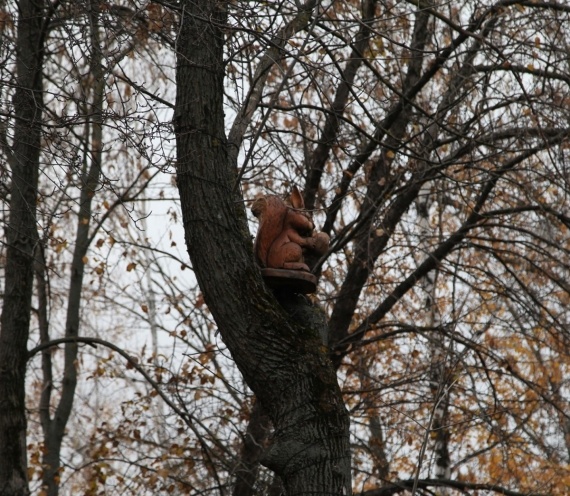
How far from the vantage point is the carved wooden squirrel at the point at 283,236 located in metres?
4.43

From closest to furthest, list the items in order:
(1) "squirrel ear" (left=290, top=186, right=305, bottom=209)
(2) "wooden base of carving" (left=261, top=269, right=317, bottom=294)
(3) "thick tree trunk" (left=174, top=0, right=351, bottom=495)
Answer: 1. (3) "thick tree trunk" (left=174, top=0, right=351, bottom=495)
2. (2) "wooden base of carving" (left=261, top=269, right=317, bottom=294)
3. (1) "squirrel ear" (left=290, top=186, right=305, bottom=209)

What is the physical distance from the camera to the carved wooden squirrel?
443 cm

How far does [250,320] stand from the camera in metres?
4.04

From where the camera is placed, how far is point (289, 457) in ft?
12.7

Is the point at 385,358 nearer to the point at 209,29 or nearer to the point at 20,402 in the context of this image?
the point at 20,402

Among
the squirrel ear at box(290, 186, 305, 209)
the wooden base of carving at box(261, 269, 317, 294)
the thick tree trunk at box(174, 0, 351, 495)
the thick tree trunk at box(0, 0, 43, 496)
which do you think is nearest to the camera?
the thick tree trunk at box(174, 0, 351, 495)

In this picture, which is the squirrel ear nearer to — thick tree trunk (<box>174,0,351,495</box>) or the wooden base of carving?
thick tree trunk (<box>174,0,351,495</box>)

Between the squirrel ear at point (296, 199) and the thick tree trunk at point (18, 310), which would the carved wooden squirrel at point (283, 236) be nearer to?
the squirrel ear at point (296, 199)

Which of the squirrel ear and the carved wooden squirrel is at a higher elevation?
the squirrel ear

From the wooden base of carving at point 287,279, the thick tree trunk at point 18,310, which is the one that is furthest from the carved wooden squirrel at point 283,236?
the thick tree trunk at point 18,310

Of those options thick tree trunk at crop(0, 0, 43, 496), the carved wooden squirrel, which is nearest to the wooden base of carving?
the carved wooden squirrel

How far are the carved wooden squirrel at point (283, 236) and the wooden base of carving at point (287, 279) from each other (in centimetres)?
5

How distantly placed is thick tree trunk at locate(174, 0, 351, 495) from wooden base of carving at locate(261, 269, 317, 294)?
146 mm

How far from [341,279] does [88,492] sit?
3152 millimetres
